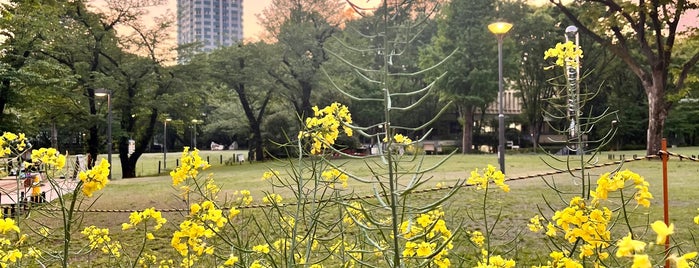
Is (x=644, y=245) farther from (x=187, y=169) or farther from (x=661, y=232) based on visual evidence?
(x=187, y=169)

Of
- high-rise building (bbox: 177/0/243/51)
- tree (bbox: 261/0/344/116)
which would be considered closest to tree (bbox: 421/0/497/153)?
tree (bbox: 261/0/344/116)

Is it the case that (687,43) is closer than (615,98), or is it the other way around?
(687,43)

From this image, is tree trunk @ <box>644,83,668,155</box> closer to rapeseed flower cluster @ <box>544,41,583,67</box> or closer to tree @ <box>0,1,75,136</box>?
rapeseed flower cluster @ <box>544,41,583,67</box>

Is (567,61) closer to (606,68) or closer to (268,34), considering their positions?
(268,34)

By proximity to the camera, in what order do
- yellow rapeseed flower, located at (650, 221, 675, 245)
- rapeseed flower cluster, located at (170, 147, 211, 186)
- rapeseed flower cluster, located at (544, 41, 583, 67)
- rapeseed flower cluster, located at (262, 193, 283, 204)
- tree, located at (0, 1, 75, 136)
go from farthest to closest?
tree, located at (0, 1, 75, 136), rapeseed flower cluster, located at (544, 41, 583, 67), rapeseed flower cluster, located at (170, 147, 211, 186), rapeseed flower cluster, located at (262, 193, 283, 204), yellow rapeseed flower, located at (650, 221, 675, 245)

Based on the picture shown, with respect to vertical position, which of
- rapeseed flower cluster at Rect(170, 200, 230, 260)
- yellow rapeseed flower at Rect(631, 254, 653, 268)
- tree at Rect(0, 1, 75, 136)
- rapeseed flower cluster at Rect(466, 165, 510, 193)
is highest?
tree at Rect(0, 1, 75, 136)

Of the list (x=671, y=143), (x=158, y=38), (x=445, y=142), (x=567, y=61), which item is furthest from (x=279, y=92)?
(x=671, y=143)

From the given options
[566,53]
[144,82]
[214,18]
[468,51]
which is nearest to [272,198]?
[566,53]

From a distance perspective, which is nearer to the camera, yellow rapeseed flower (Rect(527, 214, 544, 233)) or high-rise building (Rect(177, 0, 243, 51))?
yellow rapeseed flower (Rect(527, 214, 544, 233))

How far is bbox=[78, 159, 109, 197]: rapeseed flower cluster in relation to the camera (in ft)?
3.55

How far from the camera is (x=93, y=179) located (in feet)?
3.61

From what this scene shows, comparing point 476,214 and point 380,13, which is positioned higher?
point 380,13

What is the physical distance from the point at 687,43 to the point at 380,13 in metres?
15.8

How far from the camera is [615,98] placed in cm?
2452
